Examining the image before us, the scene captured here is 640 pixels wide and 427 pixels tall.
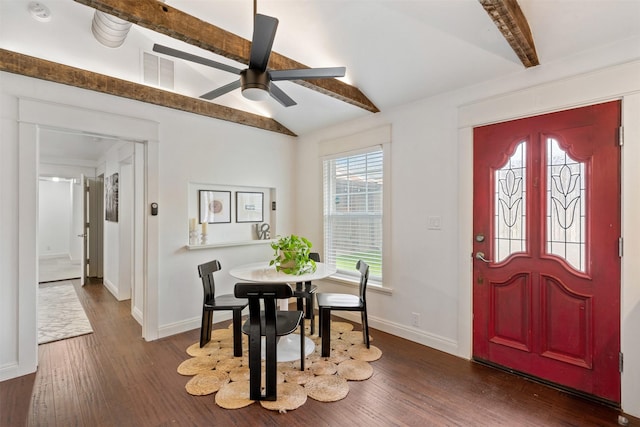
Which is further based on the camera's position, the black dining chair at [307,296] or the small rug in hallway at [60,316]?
the small rug in hallway at [60,316]

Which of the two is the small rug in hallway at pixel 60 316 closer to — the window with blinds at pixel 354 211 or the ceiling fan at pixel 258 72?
the window with blinds at pixel 354 211

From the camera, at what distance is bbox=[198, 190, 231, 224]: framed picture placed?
12.2 feet

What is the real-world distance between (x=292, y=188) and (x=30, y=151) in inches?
112

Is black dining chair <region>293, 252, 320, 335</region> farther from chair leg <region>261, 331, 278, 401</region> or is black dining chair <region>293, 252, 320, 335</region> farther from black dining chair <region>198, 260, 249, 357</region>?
chair leg <region>261, 331, 278, 401</region>

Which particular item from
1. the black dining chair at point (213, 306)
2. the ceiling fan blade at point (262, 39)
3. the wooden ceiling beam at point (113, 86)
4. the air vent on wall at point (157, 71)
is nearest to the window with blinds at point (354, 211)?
the wooden ceiling beam at point (113, 86)

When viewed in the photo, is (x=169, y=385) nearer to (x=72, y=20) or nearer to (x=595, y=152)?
(x=72, y=20)

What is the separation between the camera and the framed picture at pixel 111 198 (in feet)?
15.4

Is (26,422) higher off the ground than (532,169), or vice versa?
(532,169)

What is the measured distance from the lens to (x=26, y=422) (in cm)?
190

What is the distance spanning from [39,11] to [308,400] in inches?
147

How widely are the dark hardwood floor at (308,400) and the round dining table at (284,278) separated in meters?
0.61

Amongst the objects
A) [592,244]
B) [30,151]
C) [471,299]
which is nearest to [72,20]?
[30,151]

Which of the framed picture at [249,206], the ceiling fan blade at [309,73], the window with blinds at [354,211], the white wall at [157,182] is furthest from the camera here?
the framed picture at [249,206]

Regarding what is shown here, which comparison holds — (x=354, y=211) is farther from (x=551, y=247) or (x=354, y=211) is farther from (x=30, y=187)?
(x=30, y=187)
